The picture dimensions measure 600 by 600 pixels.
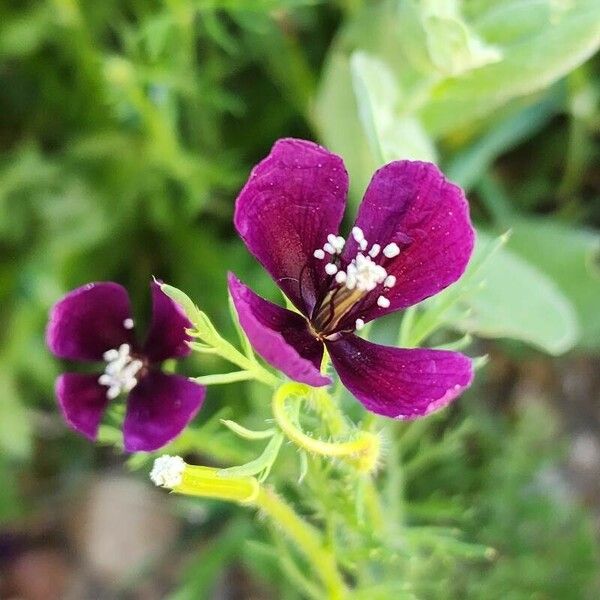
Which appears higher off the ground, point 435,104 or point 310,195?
point 310,195

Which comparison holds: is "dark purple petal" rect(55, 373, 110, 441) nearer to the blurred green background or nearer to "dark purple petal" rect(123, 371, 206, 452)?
"dark purple petal" rect(123, 371, 206, 452)

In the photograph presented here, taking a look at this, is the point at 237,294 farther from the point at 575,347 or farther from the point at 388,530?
the point at 575,347

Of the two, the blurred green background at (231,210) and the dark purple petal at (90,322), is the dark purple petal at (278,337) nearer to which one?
the dark purple petal at (90,322)

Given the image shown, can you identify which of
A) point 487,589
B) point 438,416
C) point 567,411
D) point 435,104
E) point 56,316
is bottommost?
point 567,411

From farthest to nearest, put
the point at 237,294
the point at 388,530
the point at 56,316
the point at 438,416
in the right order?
the point at 438,416, the point at 388,530, the point at 56,316, the point at 237,294

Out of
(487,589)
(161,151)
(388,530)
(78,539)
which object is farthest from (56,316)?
(78,539)

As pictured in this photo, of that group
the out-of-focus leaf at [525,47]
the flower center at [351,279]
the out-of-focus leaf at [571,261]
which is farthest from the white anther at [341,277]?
the out-of-focus leaf at [571,261]
